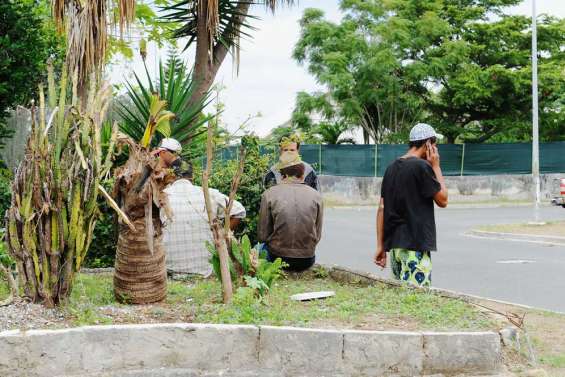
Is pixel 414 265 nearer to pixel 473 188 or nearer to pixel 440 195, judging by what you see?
pixel 440 195

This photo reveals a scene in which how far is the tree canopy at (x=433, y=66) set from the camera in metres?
35.4

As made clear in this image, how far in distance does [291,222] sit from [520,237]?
1140 centimetres

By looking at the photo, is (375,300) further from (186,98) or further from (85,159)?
(186,98)

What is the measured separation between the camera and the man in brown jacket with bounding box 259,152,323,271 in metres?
7.66

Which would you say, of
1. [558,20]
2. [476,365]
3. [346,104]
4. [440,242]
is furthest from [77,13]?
[558,20]

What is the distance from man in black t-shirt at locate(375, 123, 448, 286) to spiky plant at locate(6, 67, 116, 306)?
A: 2445 mm

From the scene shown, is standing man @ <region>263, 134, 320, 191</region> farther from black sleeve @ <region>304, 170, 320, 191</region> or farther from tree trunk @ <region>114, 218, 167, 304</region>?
tree trunk @ <region>114, 218, 167, 304</region>

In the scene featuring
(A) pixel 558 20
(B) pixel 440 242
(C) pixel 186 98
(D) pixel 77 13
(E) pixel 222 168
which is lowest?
(B) pixel 440 242

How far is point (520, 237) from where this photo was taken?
17.7 meters

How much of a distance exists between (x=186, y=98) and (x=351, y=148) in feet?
75.2

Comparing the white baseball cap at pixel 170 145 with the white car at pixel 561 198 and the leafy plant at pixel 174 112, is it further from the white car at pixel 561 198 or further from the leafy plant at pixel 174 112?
the white car at pixel 561 198

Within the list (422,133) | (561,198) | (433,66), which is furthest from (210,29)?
(433,66)

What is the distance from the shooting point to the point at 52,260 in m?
5.55

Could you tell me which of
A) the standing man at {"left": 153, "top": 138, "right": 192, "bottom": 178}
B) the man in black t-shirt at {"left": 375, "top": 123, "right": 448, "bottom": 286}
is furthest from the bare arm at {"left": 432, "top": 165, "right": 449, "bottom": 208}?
the standing man at {"left": 153, "top": 138, "right": 192, "bottom": 178}
